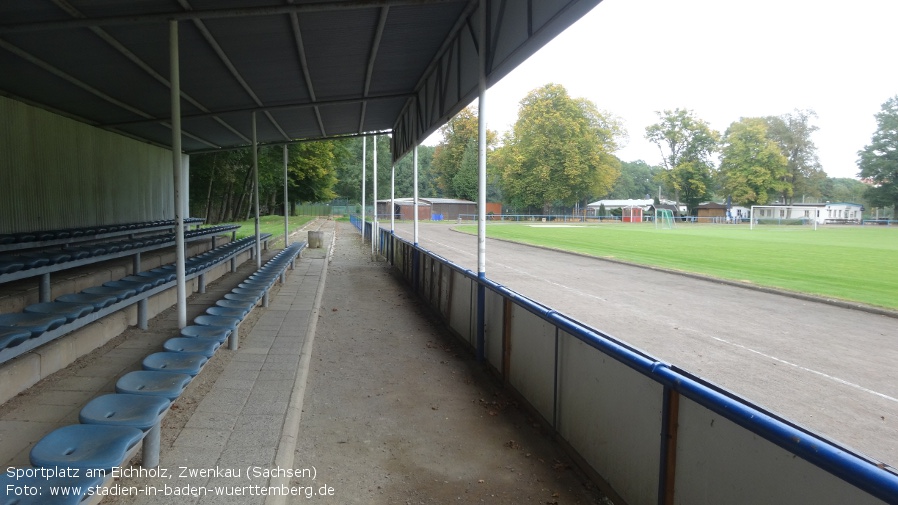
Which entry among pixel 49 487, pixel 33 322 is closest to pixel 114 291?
pixel 33 322

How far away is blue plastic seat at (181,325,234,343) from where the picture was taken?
18.6 ft

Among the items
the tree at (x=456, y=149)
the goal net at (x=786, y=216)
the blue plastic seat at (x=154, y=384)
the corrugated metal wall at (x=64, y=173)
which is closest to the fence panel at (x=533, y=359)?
the blue plastic seat at (x=154, y=384)

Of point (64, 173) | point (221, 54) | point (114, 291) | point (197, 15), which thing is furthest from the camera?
point (64, 173)

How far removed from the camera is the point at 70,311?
5.32 meters

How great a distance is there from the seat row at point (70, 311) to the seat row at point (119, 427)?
0.88 metres

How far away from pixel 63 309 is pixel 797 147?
9699cm

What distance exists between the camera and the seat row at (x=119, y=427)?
9.03ft

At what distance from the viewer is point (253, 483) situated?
369cm

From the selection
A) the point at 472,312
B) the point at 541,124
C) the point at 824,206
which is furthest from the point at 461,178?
the point at 472,312

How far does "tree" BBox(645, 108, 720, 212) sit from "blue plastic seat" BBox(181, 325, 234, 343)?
82160mm

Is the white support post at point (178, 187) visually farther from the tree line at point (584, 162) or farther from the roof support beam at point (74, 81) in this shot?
the tree line at point (584, 162)

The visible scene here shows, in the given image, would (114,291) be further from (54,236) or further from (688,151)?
(688,151)

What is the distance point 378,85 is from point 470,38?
167 inches

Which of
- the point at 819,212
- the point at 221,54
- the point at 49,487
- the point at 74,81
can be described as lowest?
the point at 49,487
